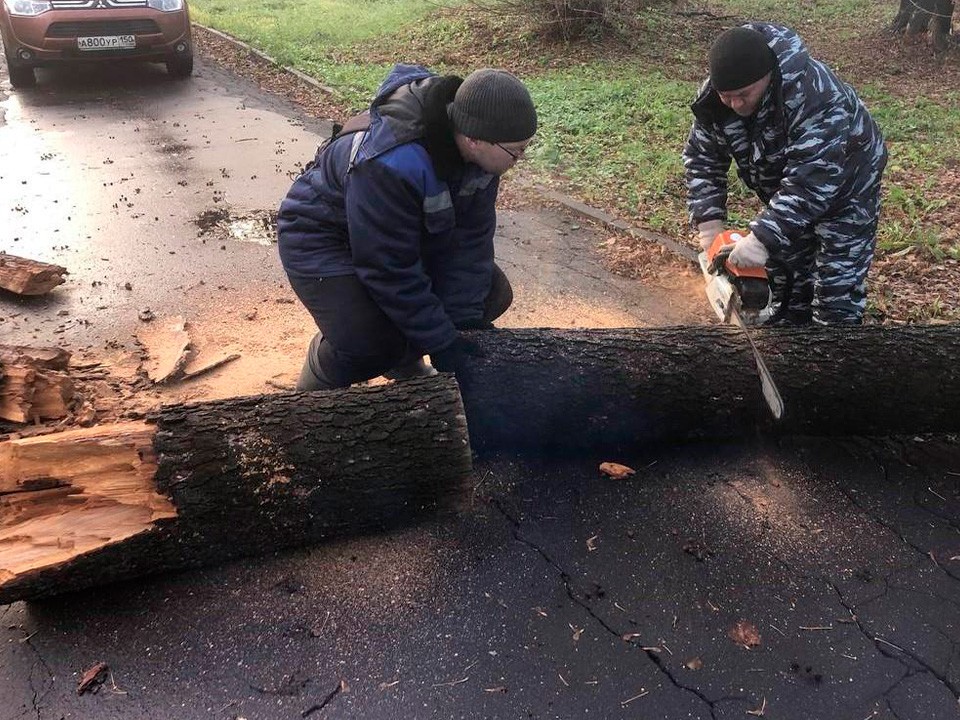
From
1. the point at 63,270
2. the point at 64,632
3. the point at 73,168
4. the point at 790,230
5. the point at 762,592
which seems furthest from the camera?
the point at 73,168

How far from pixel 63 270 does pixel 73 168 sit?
96.6 inches

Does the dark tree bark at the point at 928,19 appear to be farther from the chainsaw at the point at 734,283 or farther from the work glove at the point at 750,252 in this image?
the work glove at the point at 750,252

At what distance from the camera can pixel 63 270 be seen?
167 inches

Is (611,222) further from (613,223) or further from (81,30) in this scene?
(81,30)

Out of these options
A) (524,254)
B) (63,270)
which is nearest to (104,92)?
(63,270)

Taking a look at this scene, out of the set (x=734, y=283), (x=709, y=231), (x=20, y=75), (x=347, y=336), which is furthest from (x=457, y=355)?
(x=20, y=75)

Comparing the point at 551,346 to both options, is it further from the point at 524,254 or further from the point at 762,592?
the point at 524,254

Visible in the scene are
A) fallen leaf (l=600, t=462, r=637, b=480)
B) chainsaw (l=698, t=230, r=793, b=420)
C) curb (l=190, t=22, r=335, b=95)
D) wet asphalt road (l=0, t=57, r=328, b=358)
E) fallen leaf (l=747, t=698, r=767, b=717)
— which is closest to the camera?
fallen leaf (l=747, t=698, r=767, b=717)

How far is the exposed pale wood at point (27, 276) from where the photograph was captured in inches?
160

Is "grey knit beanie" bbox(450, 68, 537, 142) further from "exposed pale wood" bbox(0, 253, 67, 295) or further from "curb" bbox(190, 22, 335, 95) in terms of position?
"curb" bbox(190, 22, 335, 95)

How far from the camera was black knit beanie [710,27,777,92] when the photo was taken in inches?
110

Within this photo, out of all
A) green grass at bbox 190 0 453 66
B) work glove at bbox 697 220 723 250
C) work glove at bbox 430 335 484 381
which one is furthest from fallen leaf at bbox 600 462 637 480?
green grass at bbox 190 0 453 66

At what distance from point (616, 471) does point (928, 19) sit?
1075 centimetres

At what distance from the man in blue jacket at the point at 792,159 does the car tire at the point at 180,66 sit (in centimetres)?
792
